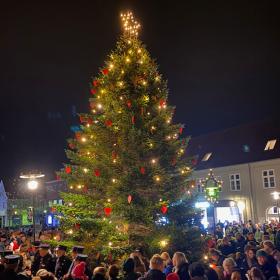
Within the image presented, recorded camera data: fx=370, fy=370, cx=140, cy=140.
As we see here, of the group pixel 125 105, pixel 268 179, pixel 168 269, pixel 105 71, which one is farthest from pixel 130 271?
pixel 268 179

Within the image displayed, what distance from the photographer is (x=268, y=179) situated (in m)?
36.3

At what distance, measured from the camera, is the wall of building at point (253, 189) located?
35656 millimetres

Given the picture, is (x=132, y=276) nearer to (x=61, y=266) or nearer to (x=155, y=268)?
(x=155, y=268)

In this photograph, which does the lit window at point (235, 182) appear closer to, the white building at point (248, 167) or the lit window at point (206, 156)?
the white building at point (248, 167)

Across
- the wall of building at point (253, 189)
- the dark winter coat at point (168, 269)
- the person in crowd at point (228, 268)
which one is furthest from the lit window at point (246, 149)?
the person in crowd at point (228, 268)

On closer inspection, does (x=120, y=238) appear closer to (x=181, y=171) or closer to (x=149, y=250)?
(x=149, y=250)

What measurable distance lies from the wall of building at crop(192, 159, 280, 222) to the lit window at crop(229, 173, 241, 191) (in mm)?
298

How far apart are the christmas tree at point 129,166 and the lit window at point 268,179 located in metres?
26.4

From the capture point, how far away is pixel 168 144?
1184 centimetres

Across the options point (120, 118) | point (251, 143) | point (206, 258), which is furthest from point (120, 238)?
point (251, 143)

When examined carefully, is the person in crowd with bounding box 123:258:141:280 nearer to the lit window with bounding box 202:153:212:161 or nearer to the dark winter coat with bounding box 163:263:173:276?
the dark winter coat with bounding box 163:263:173:276

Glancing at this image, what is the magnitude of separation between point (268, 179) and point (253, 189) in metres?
2.02

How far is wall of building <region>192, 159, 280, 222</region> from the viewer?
3566cm

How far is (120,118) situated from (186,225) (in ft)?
13.0
